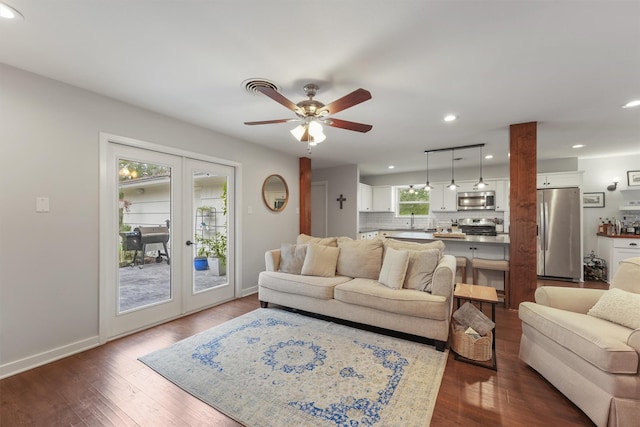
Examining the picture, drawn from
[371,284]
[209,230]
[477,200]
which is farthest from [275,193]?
[477,200]

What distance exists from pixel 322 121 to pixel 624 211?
6554 millimetres

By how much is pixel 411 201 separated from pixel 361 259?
179 inches

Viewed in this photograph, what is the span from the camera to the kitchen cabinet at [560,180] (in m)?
5.11

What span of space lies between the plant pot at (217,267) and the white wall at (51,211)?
1.38 meters

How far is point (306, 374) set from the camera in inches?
82.4

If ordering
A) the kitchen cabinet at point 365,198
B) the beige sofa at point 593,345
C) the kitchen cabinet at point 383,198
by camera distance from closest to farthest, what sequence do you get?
the beige sofa at point 593,345 < the kitchen cabinet at point 365,198 < the kitchen cabinet at point 383,198

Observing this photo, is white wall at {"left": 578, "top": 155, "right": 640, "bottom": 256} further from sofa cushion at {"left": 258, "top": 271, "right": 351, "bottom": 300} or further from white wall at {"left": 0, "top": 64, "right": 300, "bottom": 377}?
white wall at {"left": 0, "top": 64, "right": 300, "bottom": 377}

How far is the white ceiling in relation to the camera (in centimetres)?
159

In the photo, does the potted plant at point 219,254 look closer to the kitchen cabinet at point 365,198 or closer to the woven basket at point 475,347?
the woven basket at point 475,347

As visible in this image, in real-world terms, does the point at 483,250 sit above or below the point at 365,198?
below

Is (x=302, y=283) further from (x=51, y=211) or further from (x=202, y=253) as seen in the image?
(x=51, y=211)

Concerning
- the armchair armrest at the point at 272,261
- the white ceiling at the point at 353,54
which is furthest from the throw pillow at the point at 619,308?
the armchair armrest at the point at 272,261

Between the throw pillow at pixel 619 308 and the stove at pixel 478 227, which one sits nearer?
the throw pillow at pixel 619 308

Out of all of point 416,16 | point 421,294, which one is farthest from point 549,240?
point 416,16
